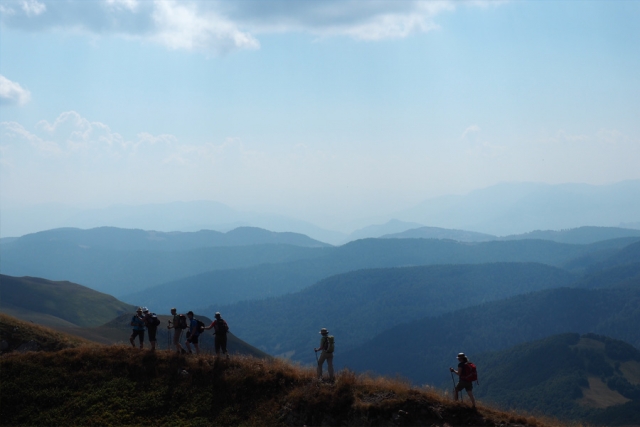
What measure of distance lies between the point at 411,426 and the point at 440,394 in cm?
214

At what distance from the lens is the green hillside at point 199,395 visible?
18531 millimetres

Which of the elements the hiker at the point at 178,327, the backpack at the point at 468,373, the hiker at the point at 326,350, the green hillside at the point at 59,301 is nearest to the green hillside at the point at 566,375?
the green hillside at the point at 59,301

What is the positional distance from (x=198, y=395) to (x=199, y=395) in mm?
37

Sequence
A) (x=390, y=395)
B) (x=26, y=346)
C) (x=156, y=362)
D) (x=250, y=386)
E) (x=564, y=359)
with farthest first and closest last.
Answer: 1. (x=564, y=359)
2. (x=26, y=346)
3. (x=156, y=362)
4. (x=250, y=386)
5. (x=390, y=395)

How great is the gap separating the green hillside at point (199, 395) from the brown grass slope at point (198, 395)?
0.11ft

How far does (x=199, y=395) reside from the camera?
20516 mm

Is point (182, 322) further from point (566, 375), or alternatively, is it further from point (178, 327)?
point (566, 375)

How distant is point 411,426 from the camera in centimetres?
1806

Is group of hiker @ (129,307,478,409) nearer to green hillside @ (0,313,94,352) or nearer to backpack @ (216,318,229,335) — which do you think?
backpack @ (216,318,229,335)

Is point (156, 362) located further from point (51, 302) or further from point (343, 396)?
Result: point (51, 302)

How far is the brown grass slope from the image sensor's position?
60.9 feet

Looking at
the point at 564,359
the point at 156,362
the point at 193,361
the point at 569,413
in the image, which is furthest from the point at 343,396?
the point at 564,359

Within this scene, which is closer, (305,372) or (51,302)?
(305,372)

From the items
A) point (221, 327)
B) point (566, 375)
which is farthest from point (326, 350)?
point (566, 375)
